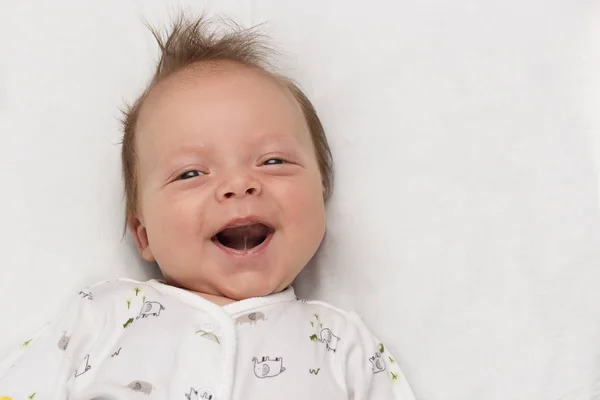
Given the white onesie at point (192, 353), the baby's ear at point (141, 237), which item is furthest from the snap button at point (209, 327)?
the baby's ear at point (141, 237)

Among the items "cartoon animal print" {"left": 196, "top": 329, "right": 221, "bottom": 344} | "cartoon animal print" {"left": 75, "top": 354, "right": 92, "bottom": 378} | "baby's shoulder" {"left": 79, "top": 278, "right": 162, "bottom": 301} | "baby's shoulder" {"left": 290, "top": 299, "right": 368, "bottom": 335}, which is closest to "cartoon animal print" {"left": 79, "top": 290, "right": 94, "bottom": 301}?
"baby's shoulder" {"left": 79, "top": 278, "right": 162, "bottom": 301}

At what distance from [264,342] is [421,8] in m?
0.61

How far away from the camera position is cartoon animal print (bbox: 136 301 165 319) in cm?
109

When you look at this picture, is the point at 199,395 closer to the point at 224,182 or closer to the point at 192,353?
the point at 192,353

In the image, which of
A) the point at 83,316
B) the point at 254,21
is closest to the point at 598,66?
the point at 254,21

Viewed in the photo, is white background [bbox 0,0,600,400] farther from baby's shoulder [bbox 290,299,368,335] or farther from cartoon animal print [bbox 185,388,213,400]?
cartoon animal print [bbox 185,388,213,400]

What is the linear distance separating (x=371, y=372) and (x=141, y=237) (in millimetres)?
459

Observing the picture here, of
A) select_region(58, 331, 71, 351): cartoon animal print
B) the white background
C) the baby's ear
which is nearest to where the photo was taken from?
the white background

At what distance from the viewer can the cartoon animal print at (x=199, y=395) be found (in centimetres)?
98

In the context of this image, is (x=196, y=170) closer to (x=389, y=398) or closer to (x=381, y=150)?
(x=381, y=150)

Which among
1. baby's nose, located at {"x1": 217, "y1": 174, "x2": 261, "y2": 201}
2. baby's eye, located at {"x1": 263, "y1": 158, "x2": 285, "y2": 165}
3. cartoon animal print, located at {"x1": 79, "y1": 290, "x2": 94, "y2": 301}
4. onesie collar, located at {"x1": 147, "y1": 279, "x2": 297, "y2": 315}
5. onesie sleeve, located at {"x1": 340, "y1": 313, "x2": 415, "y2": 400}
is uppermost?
baby's eye, located at {"x1": 263, "y1": 158, "x2": 285, "y2": 165}

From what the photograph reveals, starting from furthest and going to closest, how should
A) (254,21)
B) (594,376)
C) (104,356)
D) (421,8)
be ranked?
(254,21) < (421,8) < (104,356) < (594,376)

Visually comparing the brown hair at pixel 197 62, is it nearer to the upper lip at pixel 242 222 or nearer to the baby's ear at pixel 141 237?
the baby's ear at pixel 141 237

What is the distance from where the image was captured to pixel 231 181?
109cm
